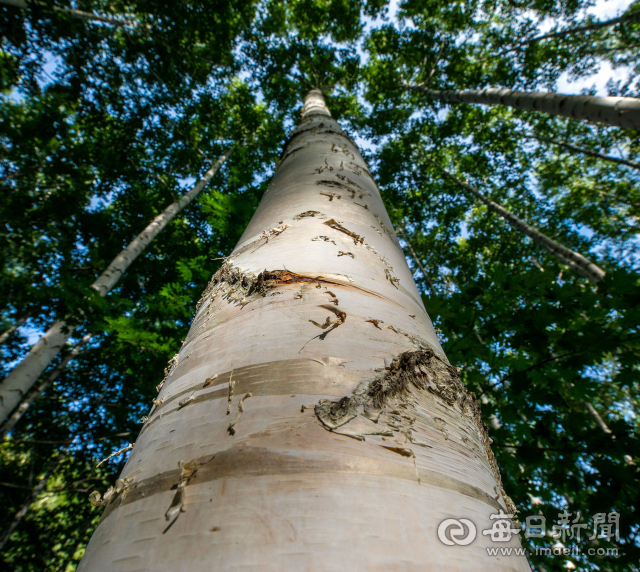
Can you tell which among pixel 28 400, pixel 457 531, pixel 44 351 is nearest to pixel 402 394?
pixel 457 531

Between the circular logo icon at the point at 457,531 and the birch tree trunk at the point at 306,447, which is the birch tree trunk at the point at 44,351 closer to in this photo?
the birch tree trunk at the point at 306,447

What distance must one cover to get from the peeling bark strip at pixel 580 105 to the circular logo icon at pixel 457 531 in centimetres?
435

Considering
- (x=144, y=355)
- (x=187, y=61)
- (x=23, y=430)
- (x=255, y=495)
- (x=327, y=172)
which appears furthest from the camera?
(x=187, y=61)

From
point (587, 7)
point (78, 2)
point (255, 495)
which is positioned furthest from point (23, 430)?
Answer: point (587, 7)

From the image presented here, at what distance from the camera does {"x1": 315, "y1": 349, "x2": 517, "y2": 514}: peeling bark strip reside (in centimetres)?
45

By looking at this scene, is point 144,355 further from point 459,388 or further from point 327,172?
point 459,388

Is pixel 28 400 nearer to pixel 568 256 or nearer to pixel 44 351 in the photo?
pixel 44 351

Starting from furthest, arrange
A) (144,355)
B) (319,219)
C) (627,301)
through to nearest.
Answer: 1. (144,355)
2. (627,301)
3. (319,219)

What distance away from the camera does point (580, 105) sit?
368 centimetres

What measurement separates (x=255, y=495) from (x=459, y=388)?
47 cm

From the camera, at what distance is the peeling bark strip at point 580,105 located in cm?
307

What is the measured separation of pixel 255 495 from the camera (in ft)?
1.18

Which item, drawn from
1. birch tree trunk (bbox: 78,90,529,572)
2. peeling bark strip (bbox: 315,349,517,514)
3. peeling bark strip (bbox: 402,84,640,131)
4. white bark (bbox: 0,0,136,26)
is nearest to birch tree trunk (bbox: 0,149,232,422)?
birch tree trunk (bbox: 78,90,529,572)

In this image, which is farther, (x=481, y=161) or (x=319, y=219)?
(x=481, y=161)
